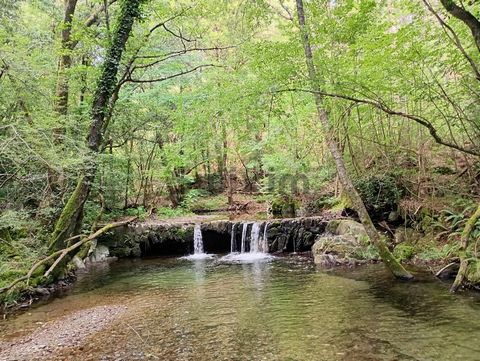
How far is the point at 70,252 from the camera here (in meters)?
9.70

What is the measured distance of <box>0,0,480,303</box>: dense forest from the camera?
24.8 ft

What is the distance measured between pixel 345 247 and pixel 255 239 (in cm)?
395

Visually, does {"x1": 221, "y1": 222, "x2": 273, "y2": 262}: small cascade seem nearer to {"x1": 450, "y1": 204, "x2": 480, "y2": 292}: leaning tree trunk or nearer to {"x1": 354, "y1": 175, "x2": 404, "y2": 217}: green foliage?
{"x1": 354, "y1": 175, "x2": 404, "y2": 217}: green foliage

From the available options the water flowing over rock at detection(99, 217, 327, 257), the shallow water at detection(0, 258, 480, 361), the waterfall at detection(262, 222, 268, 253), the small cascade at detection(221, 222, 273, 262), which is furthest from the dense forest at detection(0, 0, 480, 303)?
the small cascade at detection(221, 222, 273, 262)

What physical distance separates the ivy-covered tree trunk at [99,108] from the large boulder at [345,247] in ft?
21.8

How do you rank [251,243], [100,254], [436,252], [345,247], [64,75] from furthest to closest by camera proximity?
[100,254] < [251,243] < [64,75] < [345,247] < [436,252]

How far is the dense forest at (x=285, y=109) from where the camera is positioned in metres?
7.57

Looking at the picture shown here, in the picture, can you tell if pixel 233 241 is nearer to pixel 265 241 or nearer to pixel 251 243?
pixel 251 243

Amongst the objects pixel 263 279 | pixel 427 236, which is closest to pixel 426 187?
pixel 427 236

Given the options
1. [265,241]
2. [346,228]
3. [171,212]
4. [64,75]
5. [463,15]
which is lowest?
[265,241]

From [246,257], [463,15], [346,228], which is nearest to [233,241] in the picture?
[246,257]

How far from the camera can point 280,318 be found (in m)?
6.02

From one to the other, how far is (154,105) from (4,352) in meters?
11.7

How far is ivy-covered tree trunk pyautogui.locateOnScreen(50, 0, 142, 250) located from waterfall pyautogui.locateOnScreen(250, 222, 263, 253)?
5.92 metres
